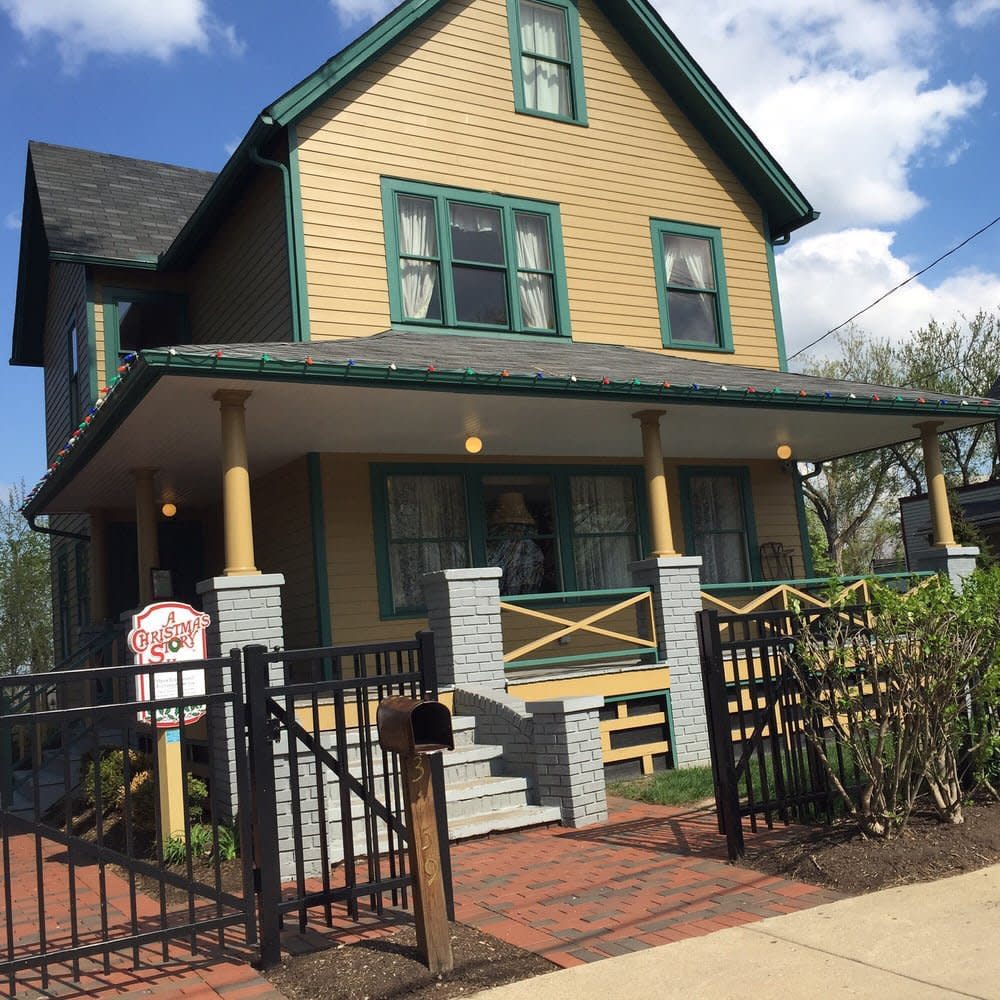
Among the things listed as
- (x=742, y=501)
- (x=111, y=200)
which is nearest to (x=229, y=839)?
(x=742, y=501)

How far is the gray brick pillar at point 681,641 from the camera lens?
10047 mm

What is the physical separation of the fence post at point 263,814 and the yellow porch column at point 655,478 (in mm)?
6200

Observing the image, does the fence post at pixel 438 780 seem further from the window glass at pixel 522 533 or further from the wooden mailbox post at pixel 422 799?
the window glass at pixel 522 533

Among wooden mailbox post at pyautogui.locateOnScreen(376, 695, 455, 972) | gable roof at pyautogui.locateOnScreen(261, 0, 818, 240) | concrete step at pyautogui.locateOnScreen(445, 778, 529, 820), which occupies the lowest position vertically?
concrete step at pyautogui.locateOnScreen(445, 778, 529, 820)

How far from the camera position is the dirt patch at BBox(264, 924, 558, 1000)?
14.7 feet

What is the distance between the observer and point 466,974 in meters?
4.63

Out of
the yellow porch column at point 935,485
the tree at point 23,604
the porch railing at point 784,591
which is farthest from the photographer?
the tree at point 23,604

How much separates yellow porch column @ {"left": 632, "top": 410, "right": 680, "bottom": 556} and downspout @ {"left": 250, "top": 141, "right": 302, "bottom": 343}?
3.69 m

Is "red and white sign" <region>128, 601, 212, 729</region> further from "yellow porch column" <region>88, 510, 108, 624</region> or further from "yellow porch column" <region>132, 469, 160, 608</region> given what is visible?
"yellow porch column" <region>88, 510, 108, 624</region>

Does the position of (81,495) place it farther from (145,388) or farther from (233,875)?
(233,875)

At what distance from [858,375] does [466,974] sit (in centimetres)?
3799

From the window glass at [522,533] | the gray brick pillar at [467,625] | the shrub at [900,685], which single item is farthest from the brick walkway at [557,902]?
the window glass at [522,533]

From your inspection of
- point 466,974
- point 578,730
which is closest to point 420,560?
point 578,730

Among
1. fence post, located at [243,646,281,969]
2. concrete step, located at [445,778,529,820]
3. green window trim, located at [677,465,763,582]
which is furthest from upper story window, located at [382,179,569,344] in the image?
fence post, located at [243,646,281,969]
